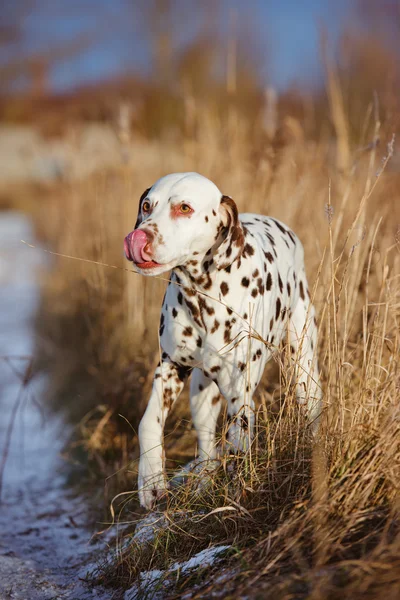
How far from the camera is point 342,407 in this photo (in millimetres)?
2170

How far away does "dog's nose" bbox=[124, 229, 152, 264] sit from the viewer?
2.14m

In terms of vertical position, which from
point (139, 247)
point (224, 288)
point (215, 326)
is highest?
point (139, 247)

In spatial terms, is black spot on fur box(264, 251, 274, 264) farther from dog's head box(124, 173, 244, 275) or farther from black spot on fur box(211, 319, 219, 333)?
black spot on fur box(211, 319, 219, 333)

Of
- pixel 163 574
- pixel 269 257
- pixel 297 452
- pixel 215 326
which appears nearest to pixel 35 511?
pixel 163 574

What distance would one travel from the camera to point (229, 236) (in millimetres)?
2371

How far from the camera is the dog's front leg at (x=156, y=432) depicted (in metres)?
2.48

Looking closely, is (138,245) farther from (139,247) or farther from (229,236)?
(229,236)

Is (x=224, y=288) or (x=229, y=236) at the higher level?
(x=229, y=236)

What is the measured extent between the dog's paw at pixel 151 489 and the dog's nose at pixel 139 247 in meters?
0.87

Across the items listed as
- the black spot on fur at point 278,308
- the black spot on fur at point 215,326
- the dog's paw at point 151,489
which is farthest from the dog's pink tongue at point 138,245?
the dog's paw at point 151,489

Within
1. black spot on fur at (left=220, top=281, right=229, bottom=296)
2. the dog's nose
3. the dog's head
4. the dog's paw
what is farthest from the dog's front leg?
the dog's nose

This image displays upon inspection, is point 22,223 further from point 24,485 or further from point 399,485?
point 399,485

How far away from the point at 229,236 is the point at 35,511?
1.91m

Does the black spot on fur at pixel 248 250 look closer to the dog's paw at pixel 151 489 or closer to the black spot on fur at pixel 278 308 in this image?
the black spot on fur at pixel 278 308
